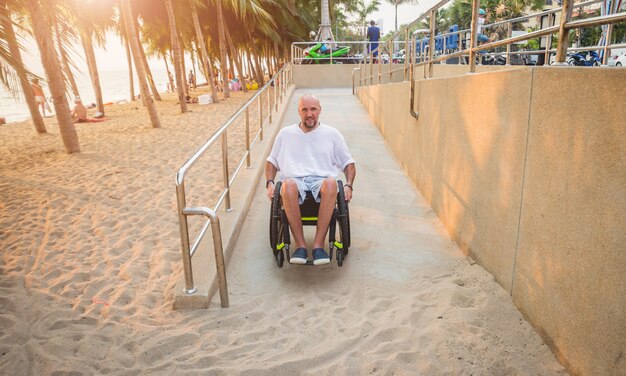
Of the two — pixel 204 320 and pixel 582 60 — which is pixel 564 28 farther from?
pixel 582 60

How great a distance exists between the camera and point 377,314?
2818 mm

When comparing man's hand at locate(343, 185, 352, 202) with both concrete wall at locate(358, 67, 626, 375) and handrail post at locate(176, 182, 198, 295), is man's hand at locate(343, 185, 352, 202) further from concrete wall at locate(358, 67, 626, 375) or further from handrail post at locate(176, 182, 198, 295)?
handrail post at locate(176, 182, 198, 295)

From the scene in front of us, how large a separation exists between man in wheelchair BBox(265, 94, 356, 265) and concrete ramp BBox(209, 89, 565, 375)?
0.43 m

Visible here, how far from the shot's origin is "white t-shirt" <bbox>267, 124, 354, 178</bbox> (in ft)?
11.8

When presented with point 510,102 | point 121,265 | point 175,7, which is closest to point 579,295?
point 510,102

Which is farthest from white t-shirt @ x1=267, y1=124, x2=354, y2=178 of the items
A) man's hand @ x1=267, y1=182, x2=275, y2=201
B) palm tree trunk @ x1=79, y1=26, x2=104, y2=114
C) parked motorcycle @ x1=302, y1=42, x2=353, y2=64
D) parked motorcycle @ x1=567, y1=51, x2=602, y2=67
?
parked motorcycle @ x1=302, y1=42, x2=353, y2=64

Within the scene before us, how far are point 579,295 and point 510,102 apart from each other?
3.90ft

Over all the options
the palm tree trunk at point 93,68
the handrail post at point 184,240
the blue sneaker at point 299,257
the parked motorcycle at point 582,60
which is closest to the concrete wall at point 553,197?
the blue sneaker at point 299,257

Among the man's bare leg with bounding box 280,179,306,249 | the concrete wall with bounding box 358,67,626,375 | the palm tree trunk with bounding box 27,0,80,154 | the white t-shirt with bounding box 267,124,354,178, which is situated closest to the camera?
the concrete wall with bounding box 358,67,626,375

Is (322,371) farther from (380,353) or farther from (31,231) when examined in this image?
(31,231)

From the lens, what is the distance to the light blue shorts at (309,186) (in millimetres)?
3398

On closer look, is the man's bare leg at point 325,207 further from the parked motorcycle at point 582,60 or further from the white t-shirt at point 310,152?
the parked motorcycle at point 582,60

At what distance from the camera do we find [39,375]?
2.29 meters

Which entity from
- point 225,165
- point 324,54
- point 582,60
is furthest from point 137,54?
point 324,54
